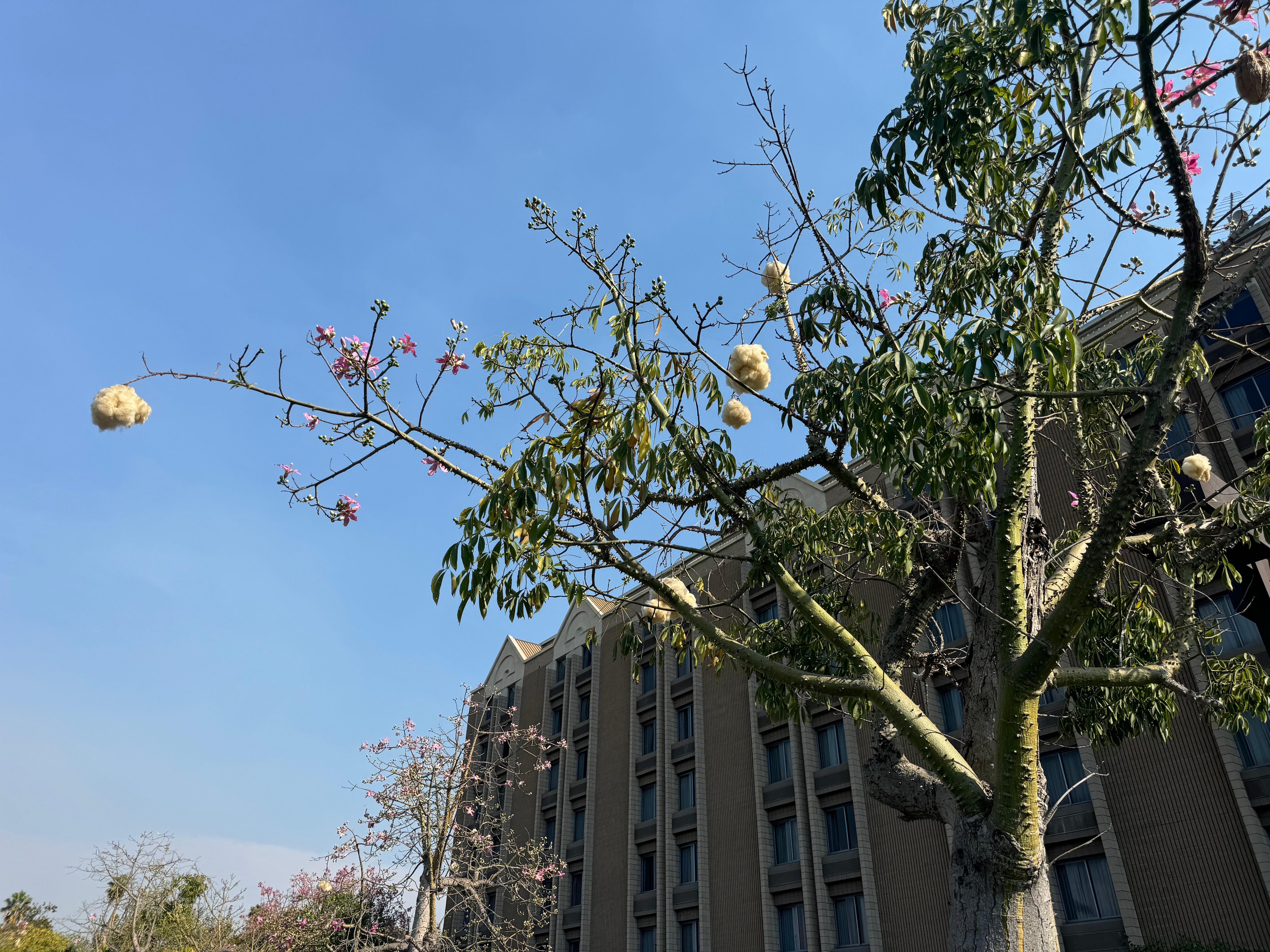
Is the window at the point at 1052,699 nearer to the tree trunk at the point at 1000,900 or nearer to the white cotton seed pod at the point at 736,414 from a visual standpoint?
the tree trunk at the point at 1000,900

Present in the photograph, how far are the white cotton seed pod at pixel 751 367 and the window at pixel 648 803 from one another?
27.4 metres

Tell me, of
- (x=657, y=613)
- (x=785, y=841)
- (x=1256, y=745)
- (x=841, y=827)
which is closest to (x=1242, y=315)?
(x=1256, y=745)

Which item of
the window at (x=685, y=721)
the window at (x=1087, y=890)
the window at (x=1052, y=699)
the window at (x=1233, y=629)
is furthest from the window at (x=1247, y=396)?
the window at (x=685, y=721)

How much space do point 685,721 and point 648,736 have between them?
2.22 meters

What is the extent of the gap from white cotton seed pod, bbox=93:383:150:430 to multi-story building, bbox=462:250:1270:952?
12.5 ft

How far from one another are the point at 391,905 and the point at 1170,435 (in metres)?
25.8

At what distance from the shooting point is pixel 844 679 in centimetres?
553

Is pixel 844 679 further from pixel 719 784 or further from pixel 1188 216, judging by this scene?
pixel 719 784

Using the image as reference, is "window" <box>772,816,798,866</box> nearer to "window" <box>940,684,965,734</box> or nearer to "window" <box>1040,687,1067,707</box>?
"window" <box>940,684,965,734</box>

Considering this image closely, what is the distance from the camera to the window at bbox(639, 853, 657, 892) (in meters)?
29.0

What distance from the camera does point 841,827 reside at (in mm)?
23297

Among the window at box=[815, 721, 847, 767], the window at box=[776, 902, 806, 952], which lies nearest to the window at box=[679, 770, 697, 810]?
the window at box=[776, 902, 806, 952]

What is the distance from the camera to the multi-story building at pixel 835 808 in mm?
15828

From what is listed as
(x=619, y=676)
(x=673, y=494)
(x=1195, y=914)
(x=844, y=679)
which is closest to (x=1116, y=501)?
(x=844, y=679)
